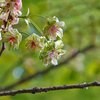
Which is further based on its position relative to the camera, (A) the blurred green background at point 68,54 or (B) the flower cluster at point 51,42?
(A) the blurred green background at point 68,54

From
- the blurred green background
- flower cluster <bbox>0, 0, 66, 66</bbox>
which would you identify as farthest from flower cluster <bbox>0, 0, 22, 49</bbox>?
the blurred green background

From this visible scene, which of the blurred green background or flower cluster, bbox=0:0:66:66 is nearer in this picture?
flower cluster, bbox=0:0:66:66

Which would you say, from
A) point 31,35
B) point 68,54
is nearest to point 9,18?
point 31,35

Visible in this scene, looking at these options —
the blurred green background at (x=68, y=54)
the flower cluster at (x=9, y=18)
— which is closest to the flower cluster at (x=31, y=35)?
the flower cluster at (x=9, y=18)

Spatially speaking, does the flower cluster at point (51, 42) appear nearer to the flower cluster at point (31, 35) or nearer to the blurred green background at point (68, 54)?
the flower cluster at point (31, 35)

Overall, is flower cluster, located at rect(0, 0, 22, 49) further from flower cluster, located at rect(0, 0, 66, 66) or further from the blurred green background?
the blurred green background

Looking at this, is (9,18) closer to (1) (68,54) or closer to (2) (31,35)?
(2) (31,35)

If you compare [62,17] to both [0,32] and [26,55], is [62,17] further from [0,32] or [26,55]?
[0,32]
